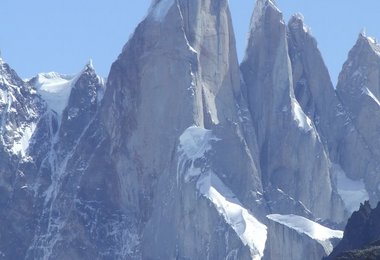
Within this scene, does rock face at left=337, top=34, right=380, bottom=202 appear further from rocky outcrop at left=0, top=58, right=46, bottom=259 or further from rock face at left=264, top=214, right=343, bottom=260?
rocky outcrop at left=0, top=58, right=46, bottom=259

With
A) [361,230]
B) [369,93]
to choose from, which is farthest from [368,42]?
[361,230]

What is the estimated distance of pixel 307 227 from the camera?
144750 mm

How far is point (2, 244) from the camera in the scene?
164 m

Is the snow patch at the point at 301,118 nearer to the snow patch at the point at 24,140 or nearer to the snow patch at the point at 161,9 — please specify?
the snow patch at the point at 161,9

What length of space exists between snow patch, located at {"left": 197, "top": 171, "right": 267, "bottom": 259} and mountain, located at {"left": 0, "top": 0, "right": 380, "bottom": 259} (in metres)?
0.14

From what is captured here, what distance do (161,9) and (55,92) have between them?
16.4m

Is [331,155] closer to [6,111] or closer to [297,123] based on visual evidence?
[297,123]

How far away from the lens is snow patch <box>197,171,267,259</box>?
488 feet

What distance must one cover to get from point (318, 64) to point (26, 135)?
2256 centimetres

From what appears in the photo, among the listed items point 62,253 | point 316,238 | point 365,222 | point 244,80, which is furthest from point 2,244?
point 365,222

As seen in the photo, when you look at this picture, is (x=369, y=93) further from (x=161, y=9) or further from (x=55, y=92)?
(x=55, y=92)

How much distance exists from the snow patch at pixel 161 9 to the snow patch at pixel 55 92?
12.9m

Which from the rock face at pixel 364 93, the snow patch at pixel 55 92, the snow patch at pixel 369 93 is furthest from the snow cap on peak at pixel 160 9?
the snow patch at pixel 369 93

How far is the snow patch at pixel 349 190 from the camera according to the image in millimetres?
Answer: 157837
